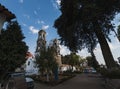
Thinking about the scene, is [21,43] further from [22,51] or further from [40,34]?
[40,34]

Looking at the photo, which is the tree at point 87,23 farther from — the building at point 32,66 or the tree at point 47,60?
the building at point 32,66

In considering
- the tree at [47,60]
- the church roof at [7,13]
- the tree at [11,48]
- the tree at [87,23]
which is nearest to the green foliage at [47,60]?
the tree at [47,60]

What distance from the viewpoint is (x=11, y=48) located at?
1255cm

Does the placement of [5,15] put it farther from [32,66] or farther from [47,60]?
[32,66]

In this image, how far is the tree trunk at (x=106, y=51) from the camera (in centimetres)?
2817

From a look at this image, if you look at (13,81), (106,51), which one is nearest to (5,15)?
(13,81)

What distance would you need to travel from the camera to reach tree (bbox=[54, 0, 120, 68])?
26125 mm

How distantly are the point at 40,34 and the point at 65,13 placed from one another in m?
25.7

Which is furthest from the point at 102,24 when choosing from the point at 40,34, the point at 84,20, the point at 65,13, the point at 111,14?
the point at 40,34

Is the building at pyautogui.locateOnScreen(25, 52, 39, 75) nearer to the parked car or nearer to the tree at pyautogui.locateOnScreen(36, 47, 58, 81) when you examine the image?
the tree at pyautogui.locateOnScreen(36, 47, 58, 81)

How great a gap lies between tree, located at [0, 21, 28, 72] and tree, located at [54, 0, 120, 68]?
14.0m

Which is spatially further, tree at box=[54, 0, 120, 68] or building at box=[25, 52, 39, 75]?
building at box=[25, 52, 39, 75]

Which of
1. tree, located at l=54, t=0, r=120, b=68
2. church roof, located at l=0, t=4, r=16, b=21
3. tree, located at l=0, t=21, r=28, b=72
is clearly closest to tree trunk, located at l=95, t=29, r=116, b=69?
tree, located at l=54, t=0, r=120, b=68

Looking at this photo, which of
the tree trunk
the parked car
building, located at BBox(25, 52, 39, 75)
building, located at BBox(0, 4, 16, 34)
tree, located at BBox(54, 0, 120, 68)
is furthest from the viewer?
building, located at BBox(25, 52, 39, 75)
